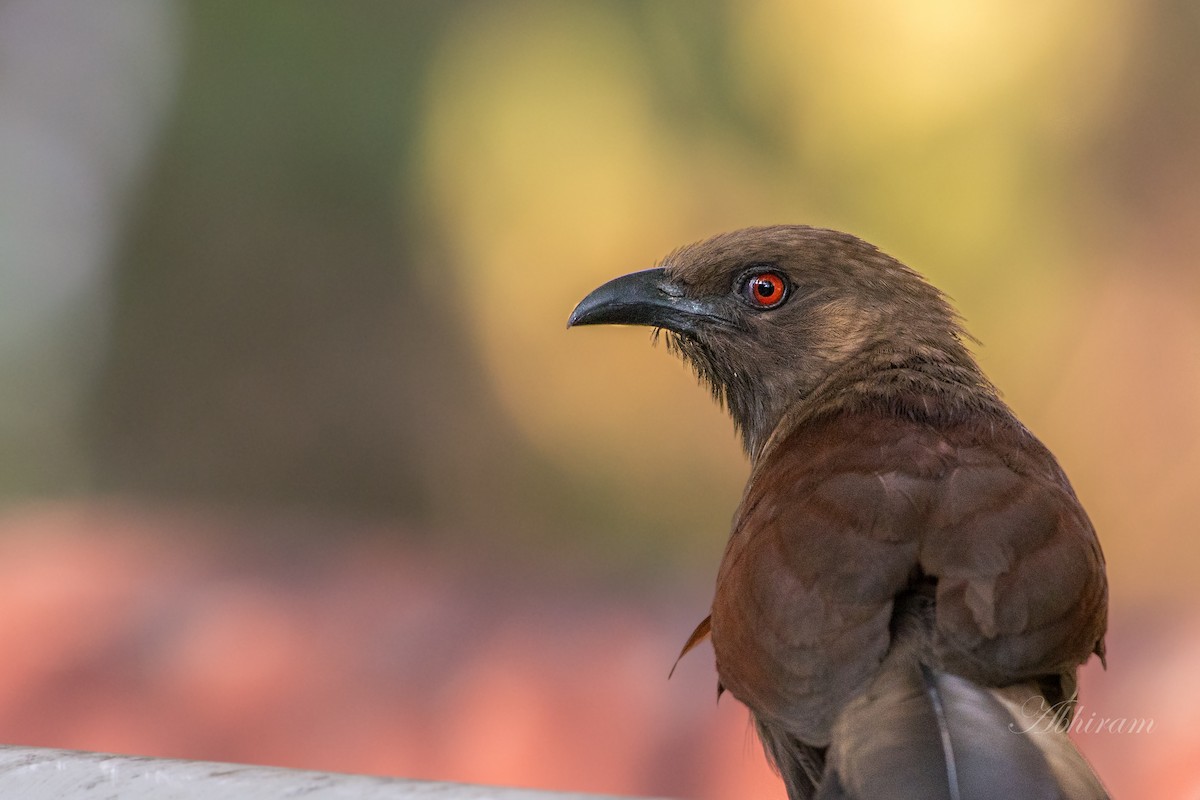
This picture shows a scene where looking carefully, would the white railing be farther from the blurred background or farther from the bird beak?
the blurred background

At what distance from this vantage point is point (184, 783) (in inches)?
60.7

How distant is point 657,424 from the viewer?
275 inches

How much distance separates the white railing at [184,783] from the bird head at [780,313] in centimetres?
150

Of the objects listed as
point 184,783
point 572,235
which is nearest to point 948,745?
point 184,783

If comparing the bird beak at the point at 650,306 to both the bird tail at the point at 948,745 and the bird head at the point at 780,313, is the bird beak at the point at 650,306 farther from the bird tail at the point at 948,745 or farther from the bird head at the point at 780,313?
the bird tail at the point at 948,745

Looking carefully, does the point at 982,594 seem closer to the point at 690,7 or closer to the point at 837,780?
the point at 837,780

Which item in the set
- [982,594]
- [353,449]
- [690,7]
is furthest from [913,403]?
[353,449]

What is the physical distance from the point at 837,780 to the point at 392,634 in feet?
8.92

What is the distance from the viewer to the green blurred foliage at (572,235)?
6.18 metres

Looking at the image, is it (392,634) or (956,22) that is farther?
(956,22)

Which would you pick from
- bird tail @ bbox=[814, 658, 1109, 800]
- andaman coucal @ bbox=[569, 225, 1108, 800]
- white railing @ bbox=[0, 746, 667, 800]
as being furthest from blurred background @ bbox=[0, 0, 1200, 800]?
white railing @ bbox=[0, 746, 667, 800]

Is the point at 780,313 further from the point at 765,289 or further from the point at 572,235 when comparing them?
the point at 572,235

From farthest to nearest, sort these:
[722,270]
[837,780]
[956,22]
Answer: [956,22] → [722,270] → [837,780]

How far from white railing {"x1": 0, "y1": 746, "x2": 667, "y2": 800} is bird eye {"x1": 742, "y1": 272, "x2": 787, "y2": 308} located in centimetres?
160
